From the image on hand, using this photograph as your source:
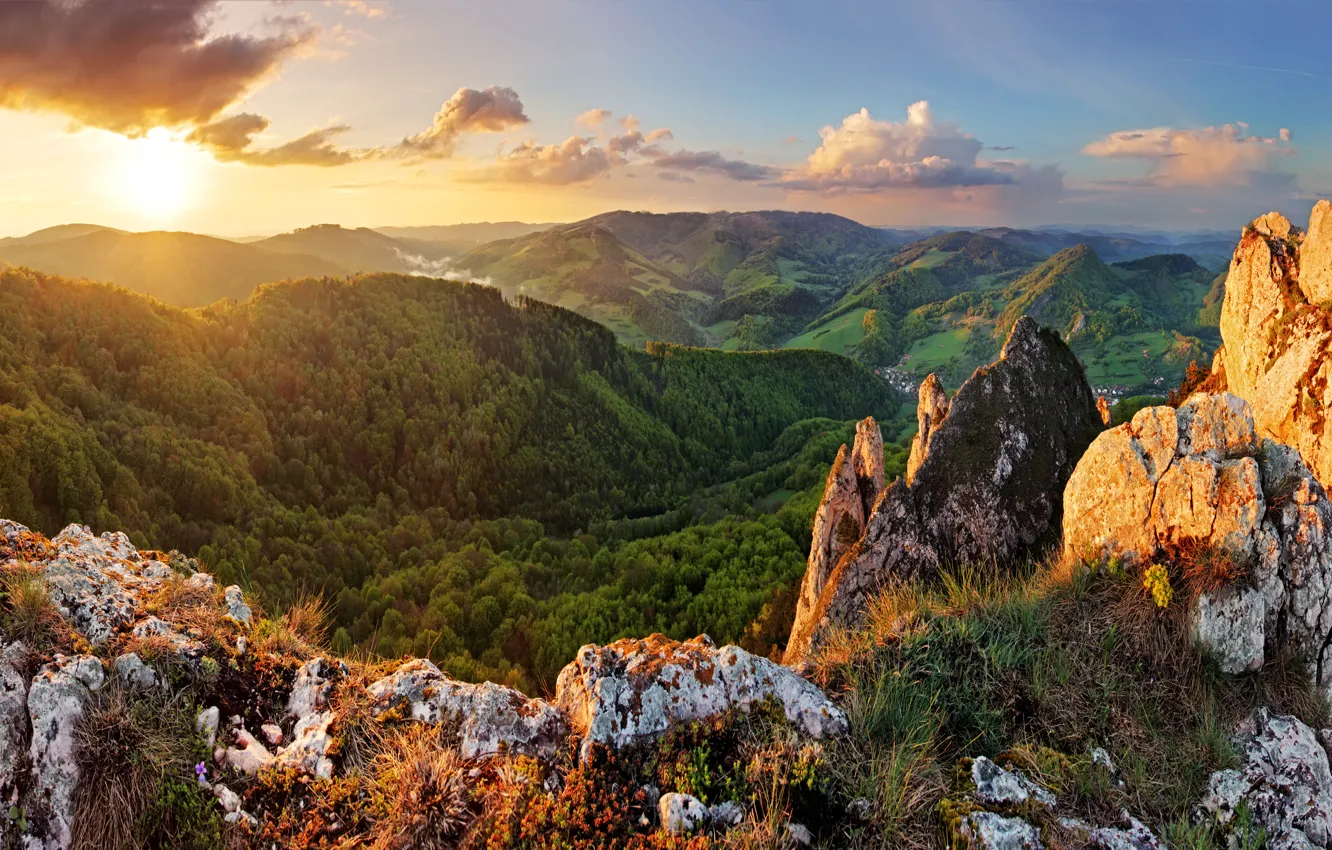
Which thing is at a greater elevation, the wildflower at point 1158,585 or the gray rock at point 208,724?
the wildflower at point 1158,585

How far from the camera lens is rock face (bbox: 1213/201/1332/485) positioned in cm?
1606

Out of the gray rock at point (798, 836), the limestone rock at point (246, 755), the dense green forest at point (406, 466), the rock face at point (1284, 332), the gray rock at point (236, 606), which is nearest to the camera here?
the gray rock at point (798, 836)

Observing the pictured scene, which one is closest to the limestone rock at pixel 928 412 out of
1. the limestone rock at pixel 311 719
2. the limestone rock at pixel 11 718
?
the limestone rock at pixel 311 719

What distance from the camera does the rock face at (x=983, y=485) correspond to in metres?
17.7

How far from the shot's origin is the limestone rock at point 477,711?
22.5ft

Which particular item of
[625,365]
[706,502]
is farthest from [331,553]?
[625,365]

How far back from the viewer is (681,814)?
5.88 metres

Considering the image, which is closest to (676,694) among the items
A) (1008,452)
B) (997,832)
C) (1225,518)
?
(997,832)

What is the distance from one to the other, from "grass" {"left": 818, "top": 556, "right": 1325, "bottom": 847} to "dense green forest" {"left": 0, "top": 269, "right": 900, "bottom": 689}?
18426 mm

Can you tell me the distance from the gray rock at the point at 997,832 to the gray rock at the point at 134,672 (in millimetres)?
8952

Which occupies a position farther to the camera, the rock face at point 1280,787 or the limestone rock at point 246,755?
the limestone rock at point 246,755

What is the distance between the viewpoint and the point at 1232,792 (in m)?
6.55

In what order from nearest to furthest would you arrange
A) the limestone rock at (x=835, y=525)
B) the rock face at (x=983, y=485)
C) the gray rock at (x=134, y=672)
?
1. the gray rock at (x=134, y=672)
2. the rock face at (x=983, y=485)
3. the limestone rock at (x=835, y=525)

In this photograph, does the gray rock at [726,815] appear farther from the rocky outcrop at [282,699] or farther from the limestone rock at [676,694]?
the limestone rock at [676,694]
